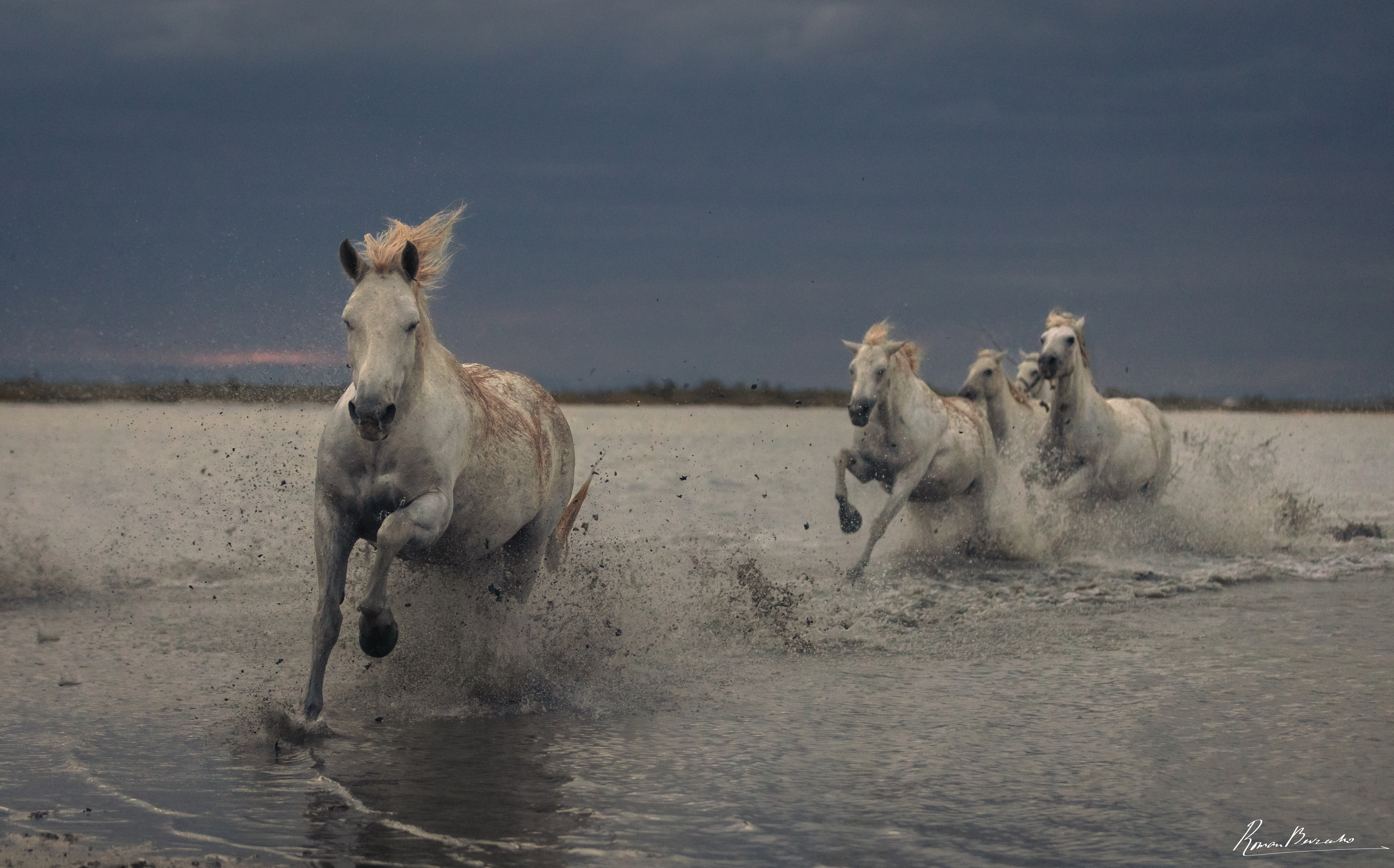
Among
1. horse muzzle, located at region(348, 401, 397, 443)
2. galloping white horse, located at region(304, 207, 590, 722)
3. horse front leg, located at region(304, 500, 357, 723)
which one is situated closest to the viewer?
horse muzzle, located at region(348, 401, 397, 443)

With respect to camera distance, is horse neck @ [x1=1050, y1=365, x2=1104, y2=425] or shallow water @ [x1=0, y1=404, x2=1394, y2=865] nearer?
shallow water @ [x1=0, y1=404, x2=1394, y2=865]

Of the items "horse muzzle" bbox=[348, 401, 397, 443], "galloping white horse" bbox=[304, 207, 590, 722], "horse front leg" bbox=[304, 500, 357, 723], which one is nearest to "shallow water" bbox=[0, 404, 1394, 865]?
"horse front leg" bbox=[304, 500, 357, 723]

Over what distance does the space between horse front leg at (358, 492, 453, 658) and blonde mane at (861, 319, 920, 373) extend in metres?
7.14

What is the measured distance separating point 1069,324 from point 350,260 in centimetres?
941

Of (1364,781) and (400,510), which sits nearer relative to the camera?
(1364,781)

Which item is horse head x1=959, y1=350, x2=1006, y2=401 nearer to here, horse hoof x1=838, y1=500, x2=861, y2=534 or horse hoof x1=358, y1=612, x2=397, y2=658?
horse hoof x1=838, y1=500, x2=861, y2=534

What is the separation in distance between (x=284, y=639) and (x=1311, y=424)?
10990 centimetres

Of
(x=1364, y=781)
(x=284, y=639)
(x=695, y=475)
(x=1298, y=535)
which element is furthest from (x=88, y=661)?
(x=695, y=475)

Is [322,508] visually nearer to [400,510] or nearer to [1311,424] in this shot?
[400,510]

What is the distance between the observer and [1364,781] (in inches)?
209

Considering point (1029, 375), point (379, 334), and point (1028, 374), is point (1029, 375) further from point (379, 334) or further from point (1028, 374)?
point (379, 334)

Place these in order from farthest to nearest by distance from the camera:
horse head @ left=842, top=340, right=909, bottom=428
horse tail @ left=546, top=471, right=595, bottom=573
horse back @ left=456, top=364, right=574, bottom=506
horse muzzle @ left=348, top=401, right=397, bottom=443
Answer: horse head @ left=842, top=340, right=909, bottom=428 → horse tail @ left=546, top=471, right=595, bottom=573 → horse back @ left=456, top=364, right=574, bottom=506 → horse muzzle @ left=348, top=401, right=397, bottom=443

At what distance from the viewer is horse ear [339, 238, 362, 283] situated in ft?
18.6
